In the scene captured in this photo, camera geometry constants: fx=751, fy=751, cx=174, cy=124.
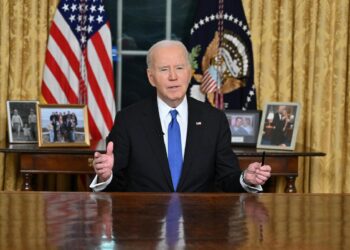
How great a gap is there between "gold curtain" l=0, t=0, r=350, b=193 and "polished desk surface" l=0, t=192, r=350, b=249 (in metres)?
2.42

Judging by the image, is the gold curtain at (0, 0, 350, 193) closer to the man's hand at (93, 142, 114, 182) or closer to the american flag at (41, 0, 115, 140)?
the american flag at (41, 0, 115, 140)

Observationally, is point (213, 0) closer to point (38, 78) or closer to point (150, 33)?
point (150, 33)

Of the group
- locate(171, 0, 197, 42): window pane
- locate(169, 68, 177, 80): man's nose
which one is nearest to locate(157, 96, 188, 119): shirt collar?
locate(169, 68, 177, 80): man's nose

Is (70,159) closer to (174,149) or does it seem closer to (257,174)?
(174,149)

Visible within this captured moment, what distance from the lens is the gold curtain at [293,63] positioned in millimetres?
5059

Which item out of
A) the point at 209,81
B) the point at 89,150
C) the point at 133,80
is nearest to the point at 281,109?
the point at 209,81

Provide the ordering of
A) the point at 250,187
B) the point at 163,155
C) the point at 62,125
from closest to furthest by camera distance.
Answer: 1. the point at 250,187
2. the point at 163,155
3. the point at 62,125

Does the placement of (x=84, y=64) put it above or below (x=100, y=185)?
above

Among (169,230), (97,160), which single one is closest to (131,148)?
(97,160)

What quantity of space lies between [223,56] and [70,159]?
1307mm

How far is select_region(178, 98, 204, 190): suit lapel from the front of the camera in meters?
3.32

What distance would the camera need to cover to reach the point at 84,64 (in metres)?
5.14

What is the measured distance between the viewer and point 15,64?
507 centimetres

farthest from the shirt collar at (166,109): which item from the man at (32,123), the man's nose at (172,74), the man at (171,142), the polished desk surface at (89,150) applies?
the man at (32,123)
